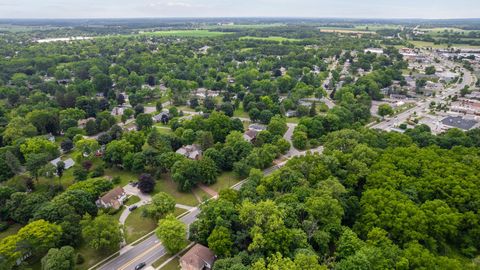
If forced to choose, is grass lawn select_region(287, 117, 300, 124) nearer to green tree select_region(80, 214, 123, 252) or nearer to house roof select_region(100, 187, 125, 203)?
house roof select_region(100, 187, 125, 203)

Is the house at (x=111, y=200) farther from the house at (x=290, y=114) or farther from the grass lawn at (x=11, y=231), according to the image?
the house at (x=290, y=114)

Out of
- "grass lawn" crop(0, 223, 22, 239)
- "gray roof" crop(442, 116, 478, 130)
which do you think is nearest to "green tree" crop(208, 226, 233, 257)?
"grass lawn" crop(0, 223, 22, 239)

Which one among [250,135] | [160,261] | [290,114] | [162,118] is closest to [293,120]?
[290,114]

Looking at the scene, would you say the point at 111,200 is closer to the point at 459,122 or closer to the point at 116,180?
the point at 116,180

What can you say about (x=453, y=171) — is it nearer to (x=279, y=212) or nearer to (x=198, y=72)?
(x=279, y=212)

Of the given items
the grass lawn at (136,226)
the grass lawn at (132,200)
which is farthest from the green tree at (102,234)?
the grass lawn at (132,200)

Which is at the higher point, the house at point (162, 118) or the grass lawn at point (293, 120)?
the house at point (162, 118)

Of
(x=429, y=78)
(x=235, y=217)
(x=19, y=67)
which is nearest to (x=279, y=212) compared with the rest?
(x=235, y=217)
